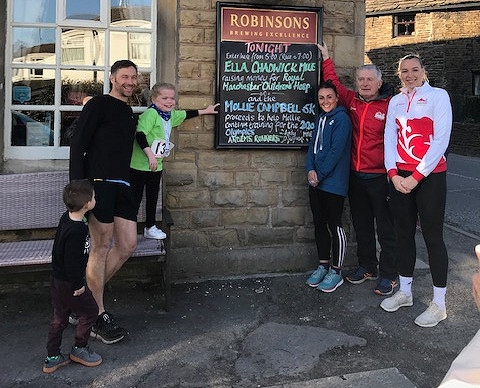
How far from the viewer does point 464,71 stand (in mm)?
23750

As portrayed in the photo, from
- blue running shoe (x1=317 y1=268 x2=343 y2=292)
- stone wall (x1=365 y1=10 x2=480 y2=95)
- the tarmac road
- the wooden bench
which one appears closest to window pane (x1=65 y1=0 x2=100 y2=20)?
the wooden bench

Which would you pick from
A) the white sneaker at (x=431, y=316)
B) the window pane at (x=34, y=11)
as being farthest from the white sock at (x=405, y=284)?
the window pane at (x=34, y=11)

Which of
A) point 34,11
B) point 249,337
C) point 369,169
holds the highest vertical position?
point 34,11

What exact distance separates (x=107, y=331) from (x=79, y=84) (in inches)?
95.0

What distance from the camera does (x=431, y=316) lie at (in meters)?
4.17

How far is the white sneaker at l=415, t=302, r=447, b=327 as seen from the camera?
13.6 feet

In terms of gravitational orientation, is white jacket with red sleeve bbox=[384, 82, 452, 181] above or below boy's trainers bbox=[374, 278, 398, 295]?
above

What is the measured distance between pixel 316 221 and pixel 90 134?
7.36 ft

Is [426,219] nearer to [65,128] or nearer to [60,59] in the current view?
[65,128]

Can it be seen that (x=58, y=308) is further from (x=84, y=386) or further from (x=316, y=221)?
(x=316, y=221)

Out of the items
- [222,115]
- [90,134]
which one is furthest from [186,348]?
[222,115]

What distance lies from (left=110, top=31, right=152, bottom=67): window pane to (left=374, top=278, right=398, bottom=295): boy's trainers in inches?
115

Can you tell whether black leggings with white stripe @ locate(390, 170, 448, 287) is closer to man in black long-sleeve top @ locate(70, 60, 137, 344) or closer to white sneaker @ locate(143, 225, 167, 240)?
white sneaker @ locate(143, 225, 167, 240)

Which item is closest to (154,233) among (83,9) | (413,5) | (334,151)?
(334,151)
